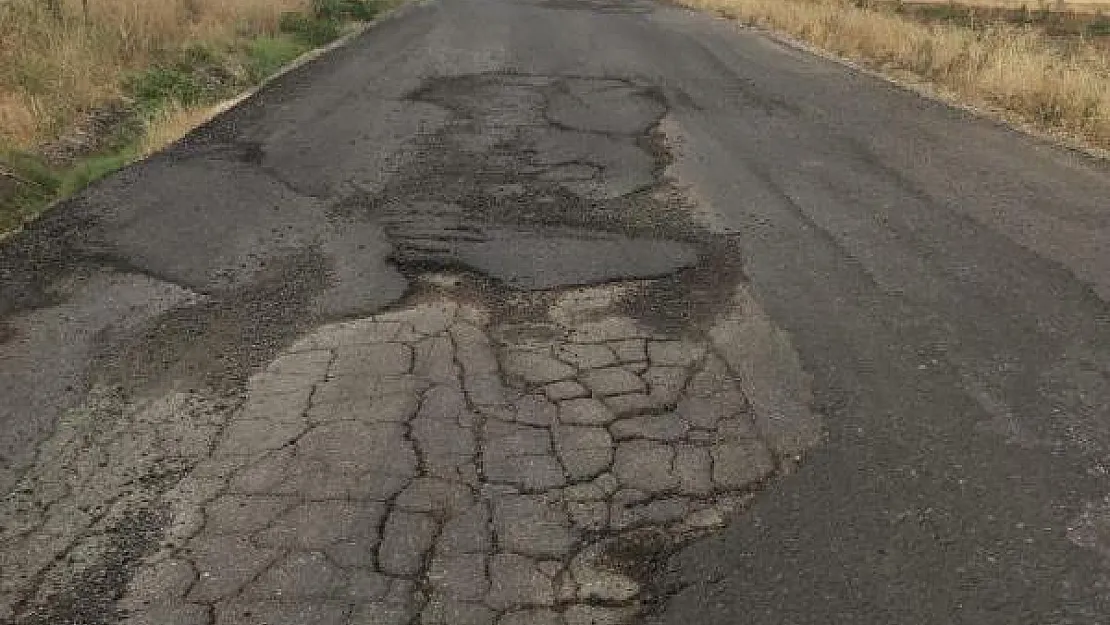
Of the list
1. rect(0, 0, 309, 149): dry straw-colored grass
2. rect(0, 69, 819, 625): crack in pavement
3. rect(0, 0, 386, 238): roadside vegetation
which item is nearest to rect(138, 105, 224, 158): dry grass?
rect(0, 0, 386, 238): roadside vegetation

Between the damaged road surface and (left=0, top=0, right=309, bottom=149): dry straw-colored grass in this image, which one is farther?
(left=0, top=0, right=309, bottom=149): dry straw-colored grass

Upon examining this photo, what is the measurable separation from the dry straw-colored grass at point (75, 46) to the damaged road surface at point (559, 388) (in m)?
1.63

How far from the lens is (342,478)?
3.57m

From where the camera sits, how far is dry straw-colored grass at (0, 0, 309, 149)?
28.3 ft

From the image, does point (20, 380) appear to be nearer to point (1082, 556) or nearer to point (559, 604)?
point (559, 604)

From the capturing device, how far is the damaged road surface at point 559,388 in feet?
10.1

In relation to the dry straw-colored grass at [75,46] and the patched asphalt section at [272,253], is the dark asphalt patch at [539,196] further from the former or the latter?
the dry straw-colored grass at [75,46]

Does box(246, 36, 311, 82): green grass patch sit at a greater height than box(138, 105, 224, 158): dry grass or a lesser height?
greater

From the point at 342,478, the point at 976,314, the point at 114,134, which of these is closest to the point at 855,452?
the point at 976,314

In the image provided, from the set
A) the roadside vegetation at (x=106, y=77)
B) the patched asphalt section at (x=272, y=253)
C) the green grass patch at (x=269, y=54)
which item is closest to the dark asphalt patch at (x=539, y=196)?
the patched asphalt section at (x=272, y=253)

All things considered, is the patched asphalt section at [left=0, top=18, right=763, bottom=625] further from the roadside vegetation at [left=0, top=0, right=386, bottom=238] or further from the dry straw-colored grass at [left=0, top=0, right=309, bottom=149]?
the dry straw-colored grass at [left=0, top=0, right=309, bottom=149]

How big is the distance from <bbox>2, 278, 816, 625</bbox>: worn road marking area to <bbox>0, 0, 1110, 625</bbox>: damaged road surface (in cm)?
1

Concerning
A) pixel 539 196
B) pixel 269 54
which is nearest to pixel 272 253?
pixel 539 196

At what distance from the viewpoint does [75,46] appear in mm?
10328
